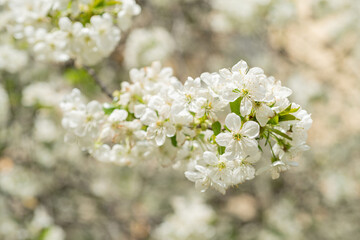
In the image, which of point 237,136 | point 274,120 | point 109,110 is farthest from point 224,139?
point 109,110

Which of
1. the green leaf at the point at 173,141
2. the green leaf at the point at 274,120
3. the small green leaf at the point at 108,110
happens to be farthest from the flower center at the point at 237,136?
the small green leaf at the point at 108,110

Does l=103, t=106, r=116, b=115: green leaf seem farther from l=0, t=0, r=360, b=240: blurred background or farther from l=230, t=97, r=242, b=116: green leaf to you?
l=0, t=0, r=360, b=240: blurred background

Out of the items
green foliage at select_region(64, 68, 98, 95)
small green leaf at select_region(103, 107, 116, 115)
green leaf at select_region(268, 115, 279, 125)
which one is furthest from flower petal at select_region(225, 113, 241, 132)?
green foliage at select_region(64, 68, 98, 95)

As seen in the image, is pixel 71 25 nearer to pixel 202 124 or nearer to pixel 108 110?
pixel 108 110

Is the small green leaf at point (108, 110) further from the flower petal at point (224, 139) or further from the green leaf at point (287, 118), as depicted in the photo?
the green leaf at point (287, 118)

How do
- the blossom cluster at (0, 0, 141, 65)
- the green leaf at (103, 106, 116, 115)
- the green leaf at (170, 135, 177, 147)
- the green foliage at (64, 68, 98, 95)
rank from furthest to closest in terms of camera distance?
1. the green foliage at (64, 68, 98, 95)
2. the blossom cluster at (0, 0, 141, 65)
3. the green leaf at (103, 106, 116, 115)
4. the green leaf at (170, 135, 177, 147)

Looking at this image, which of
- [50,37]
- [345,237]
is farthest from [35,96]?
[345,237]
